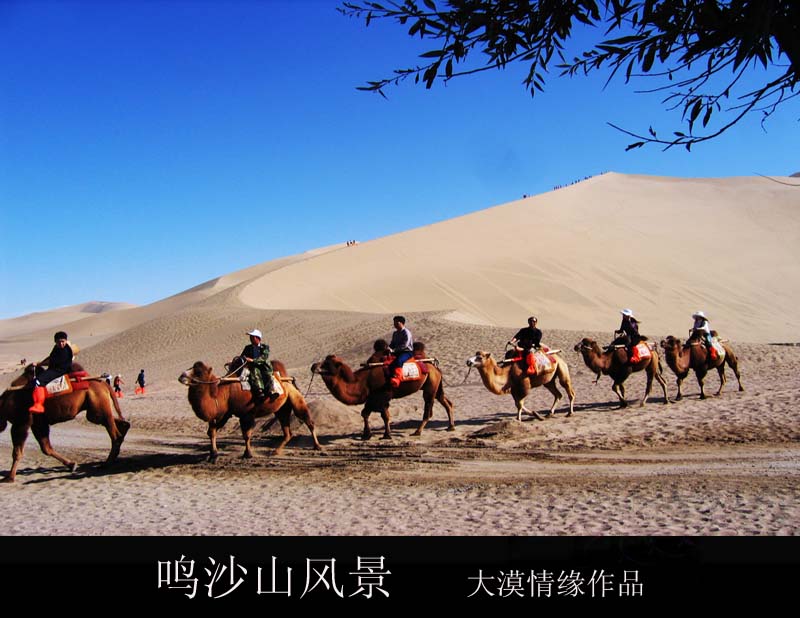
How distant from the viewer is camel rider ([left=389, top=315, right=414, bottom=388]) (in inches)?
507

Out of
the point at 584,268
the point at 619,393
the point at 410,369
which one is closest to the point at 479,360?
the point at 410,369

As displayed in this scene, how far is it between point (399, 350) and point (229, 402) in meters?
3.38

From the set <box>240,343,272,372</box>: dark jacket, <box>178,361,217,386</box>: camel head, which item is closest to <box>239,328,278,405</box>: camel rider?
<box>240,343,272,372</box>: dark jacket

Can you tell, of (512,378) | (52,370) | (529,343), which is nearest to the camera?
(52,370)

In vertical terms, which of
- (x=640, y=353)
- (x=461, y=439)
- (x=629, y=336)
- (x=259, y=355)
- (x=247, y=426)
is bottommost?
(x=461, y=439)

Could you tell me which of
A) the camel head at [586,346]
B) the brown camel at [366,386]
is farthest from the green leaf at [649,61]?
the camel head at [586,346]

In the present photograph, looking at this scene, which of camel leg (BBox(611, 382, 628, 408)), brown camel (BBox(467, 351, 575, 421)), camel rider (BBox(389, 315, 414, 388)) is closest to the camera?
camel rider (BBox(389, 315, 414, 388))

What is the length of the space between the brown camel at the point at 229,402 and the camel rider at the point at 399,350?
1.78 m

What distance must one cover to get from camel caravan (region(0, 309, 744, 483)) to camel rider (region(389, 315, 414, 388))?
0.7 inches

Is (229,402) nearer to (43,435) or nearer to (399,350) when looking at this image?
(43,435)

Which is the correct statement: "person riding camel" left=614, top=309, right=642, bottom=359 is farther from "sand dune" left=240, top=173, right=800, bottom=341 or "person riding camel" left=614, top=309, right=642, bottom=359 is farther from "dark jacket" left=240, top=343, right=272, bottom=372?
"sand dune" left=240, top=173, right=800, bottom=341

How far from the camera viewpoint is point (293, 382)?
495 inches
